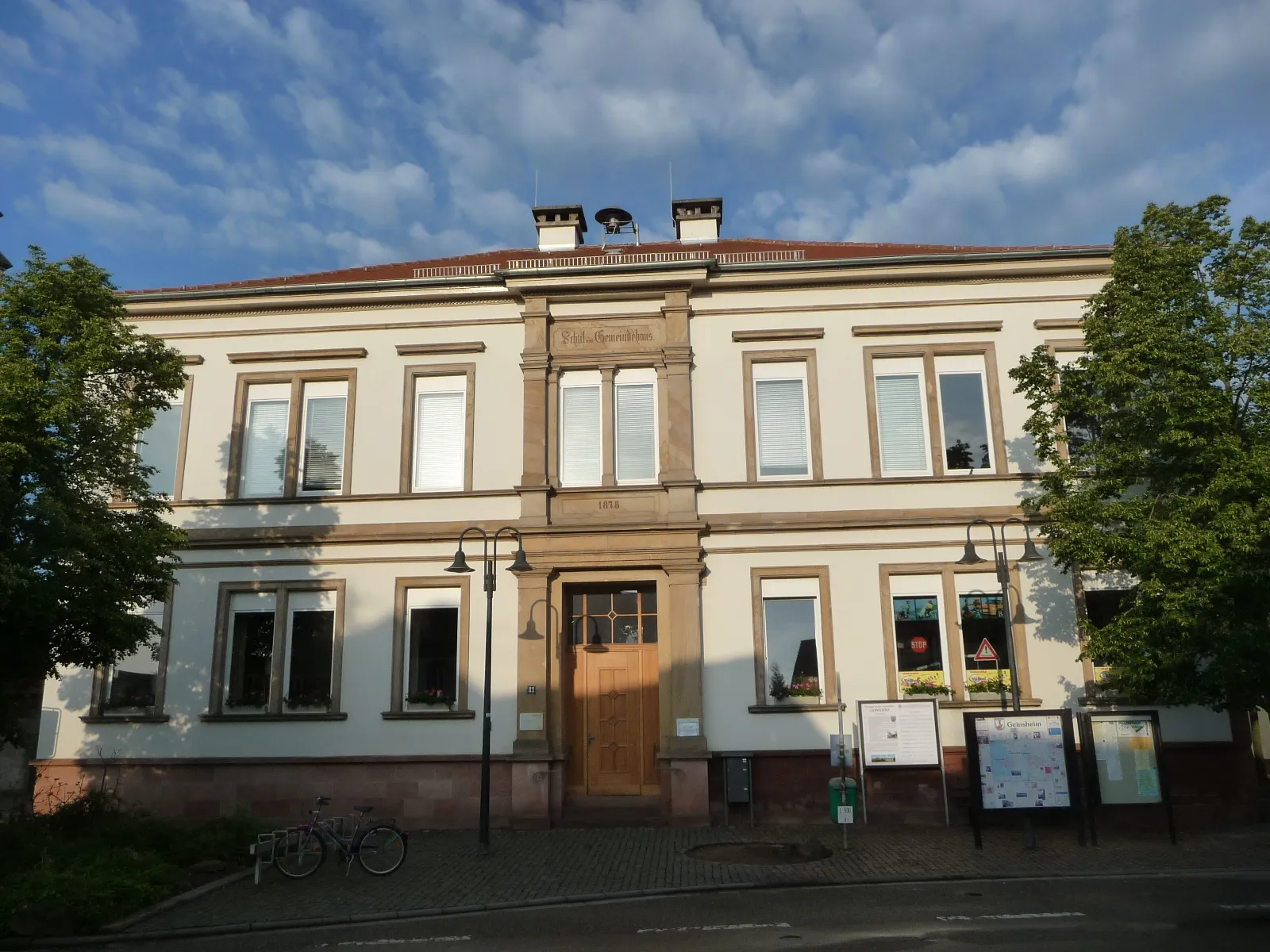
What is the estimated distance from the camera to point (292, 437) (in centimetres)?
1917

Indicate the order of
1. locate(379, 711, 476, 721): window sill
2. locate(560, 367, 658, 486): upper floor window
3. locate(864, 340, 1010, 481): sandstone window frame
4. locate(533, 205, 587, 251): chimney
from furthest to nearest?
locate(533, 205, 587, 251): chimney → locate(560, 367, 658, 486): upper floor window → locate(864, 340, 1010, 481): sandstone window frame → locate(379, 711, 476, 721): window sill

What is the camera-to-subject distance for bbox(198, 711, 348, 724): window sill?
693 inches

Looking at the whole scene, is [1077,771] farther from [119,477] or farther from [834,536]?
[119,477]

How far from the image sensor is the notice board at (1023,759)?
1420 cm

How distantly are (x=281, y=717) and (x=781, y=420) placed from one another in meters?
10.1

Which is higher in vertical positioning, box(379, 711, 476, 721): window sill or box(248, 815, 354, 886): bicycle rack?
box(379, 711, 476, 721): window sill

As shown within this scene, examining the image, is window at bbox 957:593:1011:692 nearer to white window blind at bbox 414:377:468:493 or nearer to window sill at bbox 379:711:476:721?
window sill at bbox 379:711:476:721

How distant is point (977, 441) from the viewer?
720 inches

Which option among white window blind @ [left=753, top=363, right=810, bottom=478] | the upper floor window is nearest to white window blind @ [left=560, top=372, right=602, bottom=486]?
the upper floor window

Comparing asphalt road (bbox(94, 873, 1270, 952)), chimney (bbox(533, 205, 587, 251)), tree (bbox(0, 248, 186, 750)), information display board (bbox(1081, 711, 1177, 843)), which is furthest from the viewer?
chimney (bbox(533, 205, 587, 251))

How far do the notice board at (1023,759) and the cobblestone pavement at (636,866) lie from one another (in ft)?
2.28

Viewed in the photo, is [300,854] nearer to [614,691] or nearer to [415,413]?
[614,691]

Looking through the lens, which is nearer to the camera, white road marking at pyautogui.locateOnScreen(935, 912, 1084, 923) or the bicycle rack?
white road marking at pyautogui.locateOnScreen(935, 912, 1084, 923)

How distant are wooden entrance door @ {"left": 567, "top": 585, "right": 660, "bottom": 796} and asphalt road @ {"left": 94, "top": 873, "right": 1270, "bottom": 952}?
5.86m
